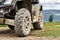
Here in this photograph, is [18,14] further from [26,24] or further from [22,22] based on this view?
[26,24]

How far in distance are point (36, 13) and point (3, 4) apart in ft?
6.75

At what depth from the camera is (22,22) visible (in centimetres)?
991

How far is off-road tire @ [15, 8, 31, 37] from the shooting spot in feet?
32.4

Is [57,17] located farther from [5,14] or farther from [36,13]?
[5,14]

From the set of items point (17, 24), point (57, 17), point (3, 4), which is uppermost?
point (3, 4)

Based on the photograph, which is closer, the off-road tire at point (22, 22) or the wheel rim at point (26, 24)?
the off-road tire at point (22, 22)

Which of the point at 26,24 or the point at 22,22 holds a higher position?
the point at 22,22

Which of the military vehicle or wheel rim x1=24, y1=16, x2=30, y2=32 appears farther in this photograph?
wheel rim x1=24, y1=16, x2=30, y2=32

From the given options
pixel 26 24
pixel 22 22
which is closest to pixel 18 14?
pixel 22 22

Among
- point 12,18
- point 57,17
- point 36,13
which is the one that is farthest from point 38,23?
point 57,17

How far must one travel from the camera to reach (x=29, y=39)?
31.0 feet

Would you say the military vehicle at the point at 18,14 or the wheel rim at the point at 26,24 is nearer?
the military vehicle at the point at 18,14

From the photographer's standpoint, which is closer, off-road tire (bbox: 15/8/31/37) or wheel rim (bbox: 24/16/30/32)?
off-road tire (bbox: 15/8/31/37)

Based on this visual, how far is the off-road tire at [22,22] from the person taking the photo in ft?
32.4
